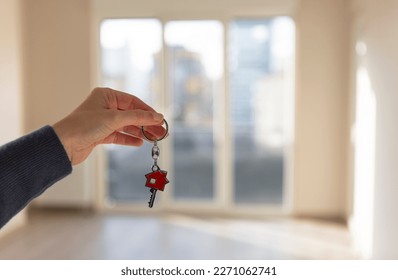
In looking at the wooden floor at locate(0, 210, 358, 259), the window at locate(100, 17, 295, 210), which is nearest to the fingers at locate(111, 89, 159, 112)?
the wooden floor at locate(0, 210, 358, 259)

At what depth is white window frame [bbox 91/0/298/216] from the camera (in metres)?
4.50

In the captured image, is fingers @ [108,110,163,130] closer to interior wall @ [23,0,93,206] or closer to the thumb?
the thumb

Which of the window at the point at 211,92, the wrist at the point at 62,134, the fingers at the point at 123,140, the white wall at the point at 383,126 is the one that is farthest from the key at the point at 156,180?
the window at the point at 211,92

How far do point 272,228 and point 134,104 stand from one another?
11.4ft

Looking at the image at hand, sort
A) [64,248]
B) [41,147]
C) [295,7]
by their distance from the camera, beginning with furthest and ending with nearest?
[295,7] → [64,248] → [41,147]

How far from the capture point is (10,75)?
13.2 feet

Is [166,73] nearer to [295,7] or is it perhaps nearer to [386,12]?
[295,7]

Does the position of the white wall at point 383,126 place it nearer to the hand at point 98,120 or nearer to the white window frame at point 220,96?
the white window frame at point 220,96

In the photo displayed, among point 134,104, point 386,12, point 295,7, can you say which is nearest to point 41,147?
point 134,104

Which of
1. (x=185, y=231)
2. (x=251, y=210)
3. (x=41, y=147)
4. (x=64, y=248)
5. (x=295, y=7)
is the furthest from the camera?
(x=251, y=210)

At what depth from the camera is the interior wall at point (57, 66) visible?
4.65m

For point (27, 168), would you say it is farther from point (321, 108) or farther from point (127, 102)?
point (321, 108)

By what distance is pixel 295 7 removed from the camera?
4438 mm

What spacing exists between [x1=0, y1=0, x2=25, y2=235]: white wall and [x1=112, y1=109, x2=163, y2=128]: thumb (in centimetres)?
328
